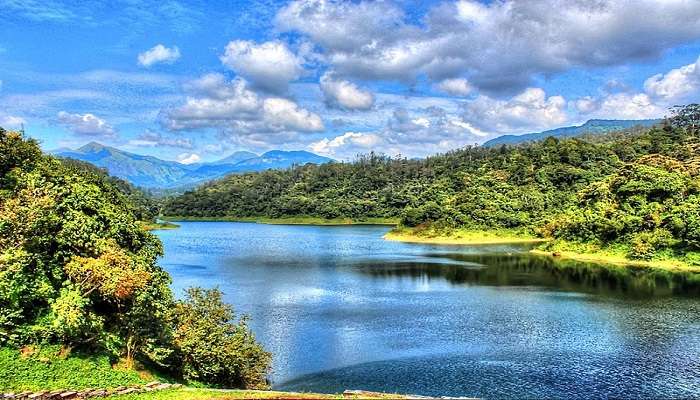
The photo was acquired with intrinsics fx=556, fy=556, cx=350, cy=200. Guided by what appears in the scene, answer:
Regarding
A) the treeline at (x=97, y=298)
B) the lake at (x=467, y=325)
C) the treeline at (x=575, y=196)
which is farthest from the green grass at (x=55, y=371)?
the treeline at (x=575, y=196)

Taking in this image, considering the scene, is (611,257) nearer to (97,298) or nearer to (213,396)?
(213,396)

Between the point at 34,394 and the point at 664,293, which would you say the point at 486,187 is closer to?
the point at 664,293

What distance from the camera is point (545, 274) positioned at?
72.9 m

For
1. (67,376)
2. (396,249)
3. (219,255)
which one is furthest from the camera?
(396,249)

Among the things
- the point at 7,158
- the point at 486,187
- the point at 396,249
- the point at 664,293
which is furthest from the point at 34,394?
the point at 486,187

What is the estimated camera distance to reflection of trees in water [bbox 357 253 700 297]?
62219mm

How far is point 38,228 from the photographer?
85.1 ft

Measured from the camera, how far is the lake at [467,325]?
3222cm

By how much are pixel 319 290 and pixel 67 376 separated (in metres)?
38.5

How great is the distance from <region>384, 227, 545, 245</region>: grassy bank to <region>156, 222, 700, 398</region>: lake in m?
34.6

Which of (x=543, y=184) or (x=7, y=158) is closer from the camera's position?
(x=7, y=158)

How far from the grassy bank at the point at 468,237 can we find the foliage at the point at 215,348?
91.6 meters

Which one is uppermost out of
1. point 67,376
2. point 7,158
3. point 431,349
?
point 7,158

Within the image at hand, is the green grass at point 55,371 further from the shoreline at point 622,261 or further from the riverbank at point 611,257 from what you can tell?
the shoreline at point 622,261
